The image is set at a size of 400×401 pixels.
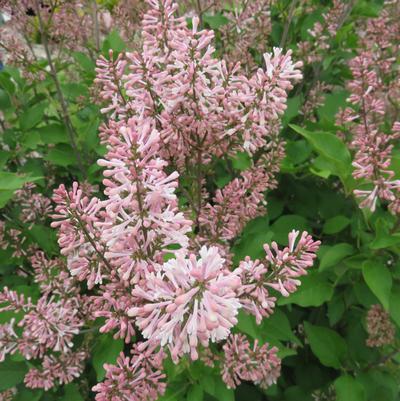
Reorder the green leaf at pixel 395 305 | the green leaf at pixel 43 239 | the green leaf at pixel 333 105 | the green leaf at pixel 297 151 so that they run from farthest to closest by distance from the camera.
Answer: the green leaf at pixel 333 105 → the green leaf at pixel 297 151 → the green leaf at pixel 43 239 → the green leaf at pixel 395 305

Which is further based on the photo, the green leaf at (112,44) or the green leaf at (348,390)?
the green leaf at (112,44)

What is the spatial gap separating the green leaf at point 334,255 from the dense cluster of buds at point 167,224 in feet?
1.42

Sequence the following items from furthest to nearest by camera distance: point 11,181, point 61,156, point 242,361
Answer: point 61,156 → point 11,181 → point 242,361

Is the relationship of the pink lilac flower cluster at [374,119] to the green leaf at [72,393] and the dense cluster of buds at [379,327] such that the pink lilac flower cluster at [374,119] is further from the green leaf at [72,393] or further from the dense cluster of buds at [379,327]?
the green leaf at [72,393]

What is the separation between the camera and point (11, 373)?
88.4 inches

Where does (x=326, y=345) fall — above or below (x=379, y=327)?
below

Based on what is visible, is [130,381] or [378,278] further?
[378,278]

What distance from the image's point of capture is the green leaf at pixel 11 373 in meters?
2.22

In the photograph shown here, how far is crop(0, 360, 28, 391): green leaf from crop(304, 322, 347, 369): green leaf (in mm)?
1454

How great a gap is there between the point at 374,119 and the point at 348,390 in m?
1.51

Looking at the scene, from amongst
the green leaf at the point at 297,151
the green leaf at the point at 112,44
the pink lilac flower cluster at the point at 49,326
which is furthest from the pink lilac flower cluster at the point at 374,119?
the green leaf at the point at 112,44

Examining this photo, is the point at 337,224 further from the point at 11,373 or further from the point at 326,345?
the point at 11,373

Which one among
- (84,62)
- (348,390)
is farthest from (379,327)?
(84,62)

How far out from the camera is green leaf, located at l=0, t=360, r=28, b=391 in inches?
87.4
